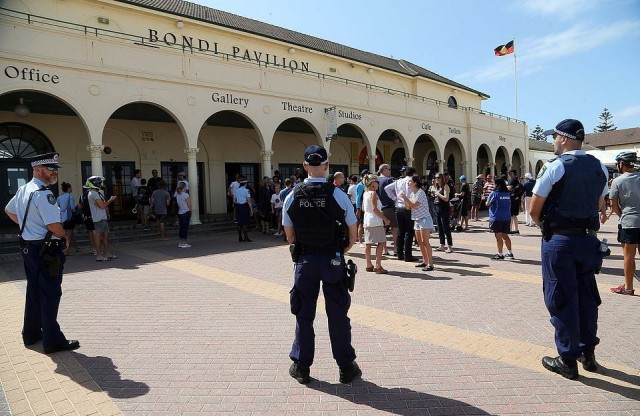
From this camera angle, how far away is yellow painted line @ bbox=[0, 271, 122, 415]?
3.07 metres

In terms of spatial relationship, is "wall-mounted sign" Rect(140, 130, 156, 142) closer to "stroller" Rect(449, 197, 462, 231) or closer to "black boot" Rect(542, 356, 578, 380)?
"stroller" Rect(449, 197, 462, 231)

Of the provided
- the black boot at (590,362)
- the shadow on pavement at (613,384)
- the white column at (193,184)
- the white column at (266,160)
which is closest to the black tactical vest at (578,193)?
the black boot at (590,362)

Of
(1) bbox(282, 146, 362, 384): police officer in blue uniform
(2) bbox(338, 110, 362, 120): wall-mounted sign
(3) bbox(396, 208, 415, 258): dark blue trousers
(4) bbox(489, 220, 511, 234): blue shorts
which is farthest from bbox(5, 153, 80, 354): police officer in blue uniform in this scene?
(2) bbox(338, 110, 362, 120): wall-mounted sign

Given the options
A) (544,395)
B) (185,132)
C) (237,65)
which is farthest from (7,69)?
(544,395)

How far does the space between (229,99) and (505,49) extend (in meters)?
23.6

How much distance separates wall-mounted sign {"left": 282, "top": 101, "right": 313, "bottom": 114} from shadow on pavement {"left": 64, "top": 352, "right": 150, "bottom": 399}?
14.2m

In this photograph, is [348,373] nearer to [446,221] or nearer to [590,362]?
[590,362]

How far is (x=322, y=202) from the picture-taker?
3.26 meters

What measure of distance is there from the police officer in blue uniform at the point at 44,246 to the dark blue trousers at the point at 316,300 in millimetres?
2619

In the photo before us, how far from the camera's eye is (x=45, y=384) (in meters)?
3.47

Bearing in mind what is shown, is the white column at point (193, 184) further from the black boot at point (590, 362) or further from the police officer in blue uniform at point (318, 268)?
the black boot at point (590, 362)

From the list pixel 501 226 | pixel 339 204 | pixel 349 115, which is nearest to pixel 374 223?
pixel 501 226

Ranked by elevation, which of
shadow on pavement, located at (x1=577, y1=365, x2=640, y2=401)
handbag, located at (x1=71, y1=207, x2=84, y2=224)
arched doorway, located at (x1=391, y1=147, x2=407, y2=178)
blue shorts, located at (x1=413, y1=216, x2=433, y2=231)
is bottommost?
shadow on pavement, located at (x1=577, y1=365, x2=640, y2=401)

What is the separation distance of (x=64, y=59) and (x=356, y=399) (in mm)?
13104
